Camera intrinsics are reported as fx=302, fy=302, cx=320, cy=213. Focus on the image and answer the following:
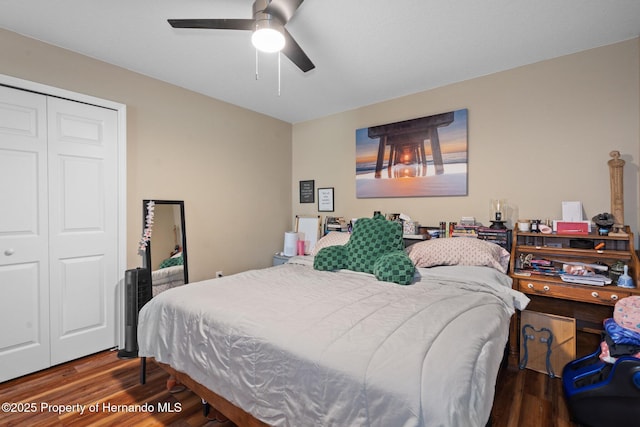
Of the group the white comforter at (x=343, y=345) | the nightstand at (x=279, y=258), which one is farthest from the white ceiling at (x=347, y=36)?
the nightstand at (x=279, y=258)

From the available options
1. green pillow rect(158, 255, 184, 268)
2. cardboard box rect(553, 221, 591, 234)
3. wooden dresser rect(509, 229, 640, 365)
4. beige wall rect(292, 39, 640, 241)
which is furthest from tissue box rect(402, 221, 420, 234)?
green pillow rect(158, 255, 184, 268)

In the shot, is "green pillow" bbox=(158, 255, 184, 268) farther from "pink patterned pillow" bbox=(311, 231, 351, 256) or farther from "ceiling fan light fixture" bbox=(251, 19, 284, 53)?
"ceiling fan light fixture" bbox=(251, 19, 284, 53)

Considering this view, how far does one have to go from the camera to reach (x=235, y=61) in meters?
2.61

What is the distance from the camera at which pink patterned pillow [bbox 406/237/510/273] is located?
7.90 ft

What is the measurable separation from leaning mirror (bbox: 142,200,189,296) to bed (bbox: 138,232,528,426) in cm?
92

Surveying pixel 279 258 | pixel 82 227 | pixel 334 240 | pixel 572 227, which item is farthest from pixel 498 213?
pixel 82 227

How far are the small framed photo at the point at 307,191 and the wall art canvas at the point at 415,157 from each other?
2.42 ft

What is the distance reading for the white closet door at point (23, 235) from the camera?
86.1 inches

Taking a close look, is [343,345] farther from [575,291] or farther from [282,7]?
[575,291]

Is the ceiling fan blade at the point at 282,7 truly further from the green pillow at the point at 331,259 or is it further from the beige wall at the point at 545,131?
the beige wall at the point at 545,131

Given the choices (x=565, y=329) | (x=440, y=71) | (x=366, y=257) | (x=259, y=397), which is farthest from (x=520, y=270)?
(x=259, y=397)

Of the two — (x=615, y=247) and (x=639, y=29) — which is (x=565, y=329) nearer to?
(x=615, y=247)

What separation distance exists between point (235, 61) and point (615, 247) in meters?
3.37

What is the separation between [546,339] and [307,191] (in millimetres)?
3014
